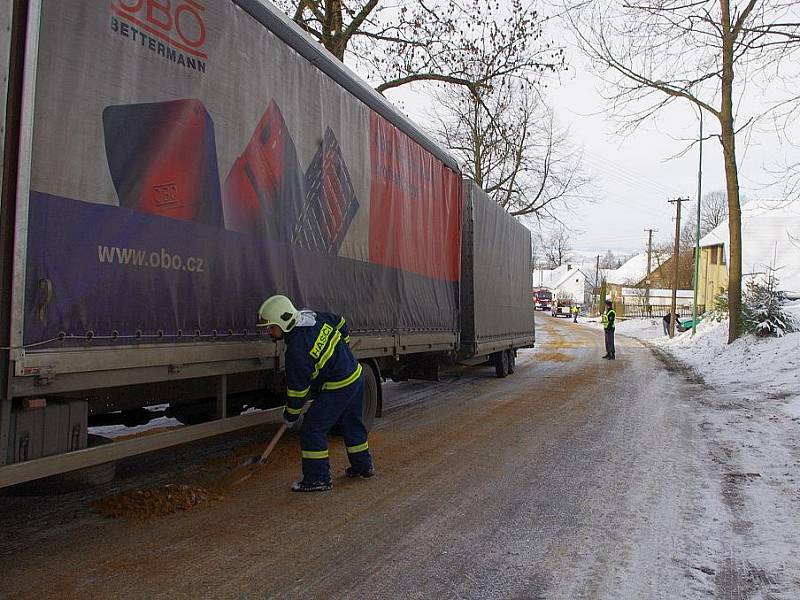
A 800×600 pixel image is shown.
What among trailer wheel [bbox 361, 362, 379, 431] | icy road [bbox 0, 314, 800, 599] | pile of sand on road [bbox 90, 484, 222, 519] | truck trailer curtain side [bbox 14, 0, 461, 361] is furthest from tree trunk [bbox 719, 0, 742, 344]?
pile of sand on road [bbox 90, 484, 222, 519]

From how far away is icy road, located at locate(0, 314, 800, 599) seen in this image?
359 cm

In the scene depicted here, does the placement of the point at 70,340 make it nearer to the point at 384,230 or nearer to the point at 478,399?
the point at 384,230

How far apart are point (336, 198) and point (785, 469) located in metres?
4.94

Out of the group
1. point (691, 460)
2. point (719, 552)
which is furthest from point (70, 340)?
point (691, 460)

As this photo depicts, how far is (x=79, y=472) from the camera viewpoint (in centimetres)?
400

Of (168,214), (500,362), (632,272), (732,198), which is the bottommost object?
(500,362)

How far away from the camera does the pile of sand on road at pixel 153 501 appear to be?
470cm

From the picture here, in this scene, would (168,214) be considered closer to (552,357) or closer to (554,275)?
(552,357)

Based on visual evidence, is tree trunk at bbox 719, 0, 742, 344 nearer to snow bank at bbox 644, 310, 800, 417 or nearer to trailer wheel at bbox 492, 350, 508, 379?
snow bank at bbox 644, 310, 800, 417

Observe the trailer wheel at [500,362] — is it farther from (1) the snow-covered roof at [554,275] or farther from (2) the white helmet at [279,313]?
(1) the snow-covered roof at [554,275]

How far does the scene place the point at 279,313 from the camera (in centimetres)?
499

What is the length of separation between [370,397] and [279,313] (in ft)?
9.22

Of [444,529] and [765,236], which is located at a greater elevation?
[765,236]

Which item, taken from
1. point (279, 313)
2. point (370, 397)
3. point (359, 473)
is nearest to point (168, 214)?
point (279, 313)
